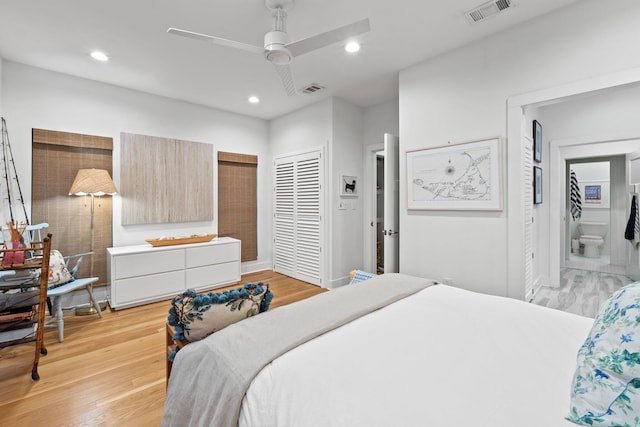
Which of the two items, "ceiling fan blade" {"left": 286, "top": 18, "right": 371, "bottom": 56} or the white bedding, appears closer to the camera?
the white bedding

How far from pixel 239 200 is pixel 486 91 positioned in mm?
3786

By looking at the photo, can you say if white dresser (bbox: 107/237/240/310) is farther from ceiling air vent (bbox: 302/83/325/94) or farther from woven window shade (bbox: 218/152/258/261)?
ceiling air vent (bbox: 302/83/325/94)

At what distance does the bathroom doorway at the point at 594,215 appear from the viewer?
489 cm

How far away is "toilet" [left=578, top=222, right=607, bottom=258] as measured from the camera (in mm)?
5371

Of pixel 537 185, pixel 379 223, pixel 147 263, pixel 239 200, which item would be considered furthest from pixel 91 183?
pixel 537 185

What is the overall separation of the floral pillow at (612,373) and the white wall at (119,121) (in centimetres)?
442

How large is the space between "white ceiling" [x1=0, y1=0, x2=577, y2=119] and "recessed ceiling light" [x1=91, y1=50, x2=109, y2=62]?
60 millimetres

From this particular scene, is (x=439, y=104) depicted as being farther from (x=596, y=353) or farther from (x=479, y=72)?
(x=596, y=353)

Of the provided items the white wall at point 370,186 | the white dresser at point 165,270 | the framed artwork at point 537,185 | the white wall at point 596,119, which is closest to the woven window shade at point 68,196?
the white dresser at point 165,270

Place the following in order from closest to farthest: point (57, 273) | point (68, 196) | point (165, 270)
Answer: point (57, 273), point (68, 196), point (165, 270)

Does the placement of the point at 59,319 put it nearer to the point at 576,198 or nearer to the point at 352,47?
the point at 352,47

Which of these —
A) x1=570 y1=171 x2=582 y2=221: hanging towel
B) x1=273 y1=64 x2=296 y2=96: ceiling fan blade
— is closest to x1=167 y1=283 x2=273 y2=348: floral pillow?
x1=273 y1=64 x2=296 y2=96: ceiling fan blade

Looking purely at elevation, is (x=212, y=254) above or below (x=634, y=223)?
below

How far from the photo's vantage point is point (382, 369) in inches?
39.4
